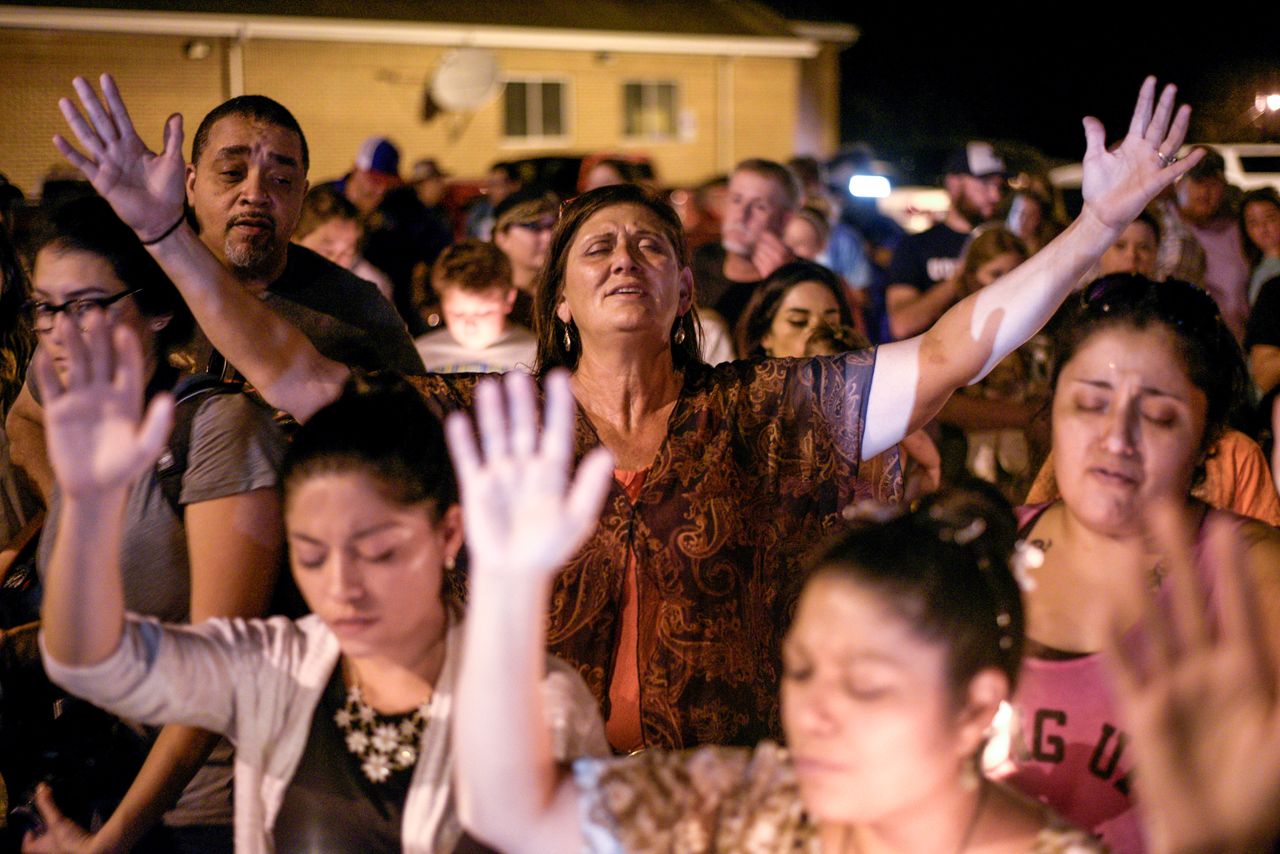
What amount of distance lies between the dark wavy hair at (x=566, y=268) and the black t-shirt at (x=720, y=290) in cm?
244

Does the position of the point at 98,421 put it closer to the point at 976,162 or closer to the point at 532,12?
Result: the point at 976,162

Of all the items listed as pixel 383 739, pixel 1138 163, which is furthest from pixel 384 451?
pixel 1138 163

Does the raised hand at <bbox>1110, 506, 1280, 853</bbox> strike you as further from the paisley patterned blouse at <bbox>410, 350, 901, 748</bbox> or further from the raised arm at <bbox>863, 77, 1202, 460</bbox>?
the paisley patterned blouse at <bbox>410, 350, 901, 748</bbox>

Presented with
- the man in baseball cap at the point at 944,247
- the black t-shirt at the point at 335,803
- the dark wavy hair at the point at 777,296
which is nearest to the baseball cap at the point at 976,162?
the man in baseball cap at the point at 944,247

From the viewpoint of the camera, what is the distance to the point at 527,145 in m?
22.1

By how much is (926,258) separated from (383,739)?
20.1 ft

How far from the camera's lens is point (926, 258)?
763 centimetres

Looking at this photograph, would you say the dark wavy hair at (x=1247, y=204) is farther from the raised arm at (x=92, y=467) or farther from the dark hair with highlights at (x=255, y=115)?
the raised arm at (x=92, y=467)

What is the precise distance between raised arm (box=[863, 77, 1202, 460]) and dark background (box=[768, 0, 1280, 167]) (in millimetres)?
15805

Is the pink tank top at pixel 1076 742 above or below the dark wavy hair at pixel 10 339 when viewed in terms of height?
below

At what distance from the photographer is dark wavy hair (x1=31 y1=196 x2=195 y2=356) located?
101 inches

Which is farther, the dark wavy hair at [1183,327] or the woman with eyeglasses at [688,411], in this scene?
the woman with eyeglasses at [688,411]

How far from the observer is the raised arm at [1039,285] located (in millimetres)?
2645

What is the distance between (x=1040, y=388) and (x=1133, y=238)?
2.45 feet
